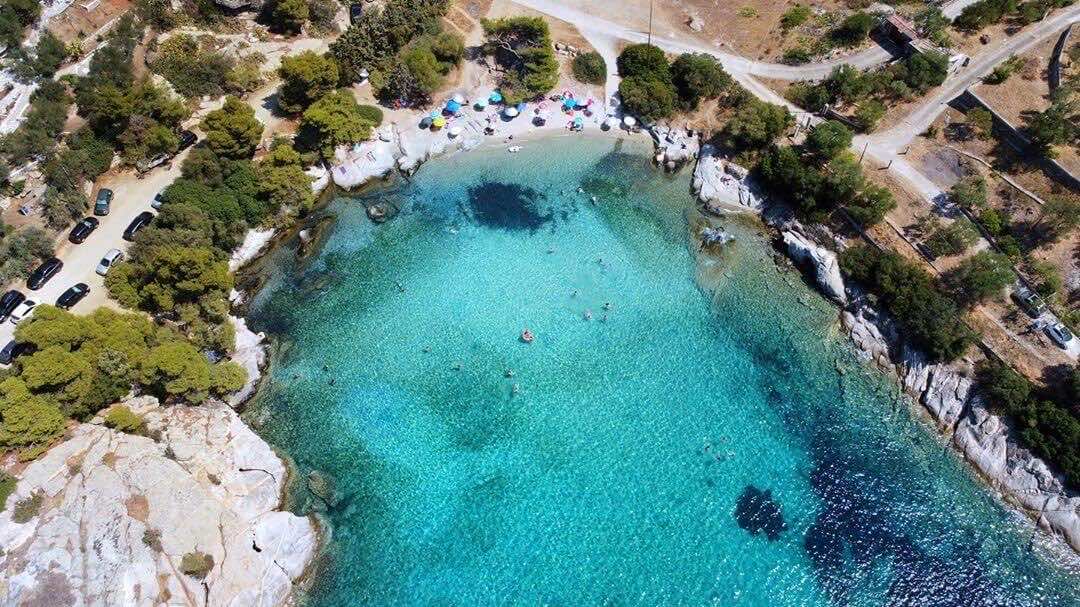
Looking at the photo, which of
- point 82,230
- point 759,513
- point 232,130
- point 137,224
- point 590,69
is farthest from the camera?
point 590,69

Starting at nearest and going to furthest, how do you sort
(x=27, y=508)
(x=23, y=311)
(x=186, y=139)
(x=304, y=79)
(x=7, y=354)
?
(x=27, y=508)
(x=7, y=354)
(x=23, y=311)
(x=186, y=139)
(x=304, y=79)

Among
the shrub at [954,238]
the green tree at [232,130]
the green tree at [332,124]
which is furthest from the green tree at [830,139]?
the green tree at [232,130]

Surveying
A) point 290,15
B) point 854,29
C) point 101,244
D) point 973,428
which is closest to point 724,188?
point 854,29

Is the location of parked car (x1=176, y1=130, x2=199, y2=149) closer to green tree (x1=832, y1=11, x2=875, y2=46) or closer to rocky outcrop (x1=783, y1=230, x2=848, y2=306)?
rocky outcrop (x1=783, y1=230, x2=848, y2=306)

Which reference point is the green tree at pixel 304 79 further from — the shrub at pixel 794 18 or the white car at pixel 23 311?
the shrub at pixel 794 18

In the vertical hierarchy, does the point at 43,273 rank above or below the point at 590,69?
below

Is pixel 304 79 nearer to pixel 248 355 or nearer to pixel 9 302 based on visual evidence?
pixel 248 355

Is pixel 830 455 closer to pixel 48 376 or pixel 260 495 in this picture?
pixel 260 495

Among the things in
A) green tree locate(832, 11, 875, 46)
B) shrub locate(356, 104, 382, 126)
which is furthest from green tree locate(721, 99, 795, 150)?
shrub locate(356, 104, 382, 126)
